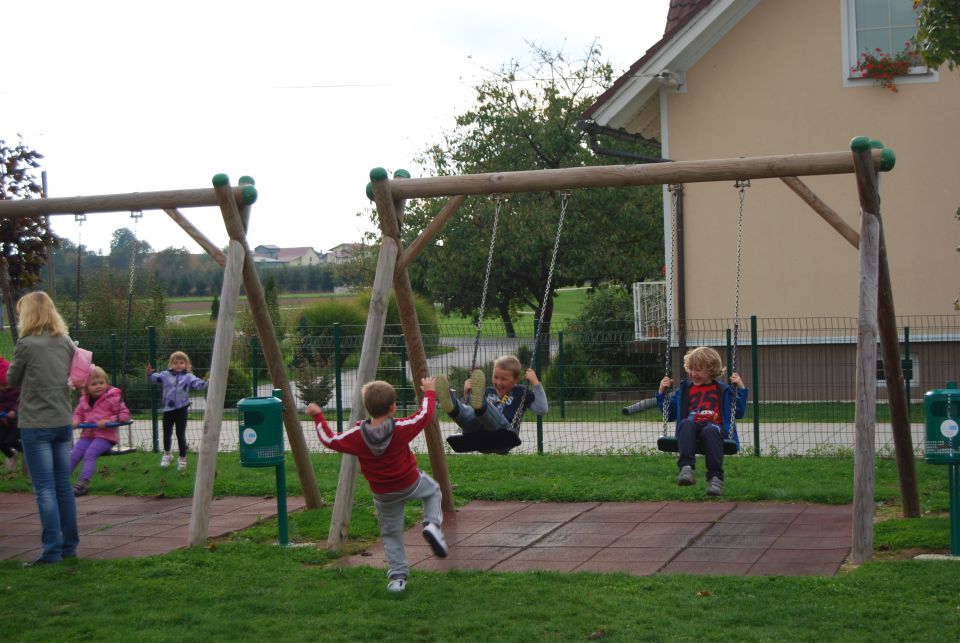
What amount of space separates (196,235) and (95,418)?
321 cm

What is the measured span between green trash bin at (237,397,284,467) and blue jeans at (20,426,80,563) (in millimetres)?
1234

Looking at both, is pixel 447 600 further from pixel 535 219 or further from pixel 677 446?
pixel 535 219

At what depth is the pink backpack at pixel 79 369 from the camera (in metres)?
7.59

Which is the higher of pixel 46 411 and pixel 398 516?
pixel 46 411

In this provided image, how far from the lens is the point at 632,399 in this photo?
1482cm

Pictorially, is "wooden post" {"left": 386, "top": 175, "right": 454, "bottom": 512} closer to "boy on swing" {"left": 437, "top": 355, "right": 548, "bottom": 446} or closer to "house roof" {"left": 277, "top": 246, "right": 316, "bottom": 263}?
"boy on swing" {"left": 437, "top": 355, "right": 548, "bottom": 446}

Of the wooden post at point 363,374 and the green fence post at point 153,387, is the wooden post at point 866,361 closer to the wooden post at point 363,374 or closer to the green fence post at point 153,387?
the wooden post at point 363,374

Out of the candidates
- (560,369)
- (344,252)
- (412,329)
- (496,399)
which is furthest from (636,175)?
(344,252)

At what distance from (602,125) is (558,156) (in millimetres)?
9975

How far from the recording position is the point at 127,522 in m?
9.34

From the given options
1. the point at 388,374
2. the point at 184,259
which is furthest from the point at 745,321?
the point at 184,259

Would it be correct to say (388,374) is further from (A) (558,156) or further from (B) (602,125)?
(A) (558,156)

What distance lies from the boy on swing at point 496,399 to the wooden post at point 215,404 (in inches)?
70.6

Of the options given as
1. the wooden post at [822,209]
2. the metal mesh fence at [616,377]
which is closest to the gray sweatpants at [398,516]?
the wooden post at [822,209]
